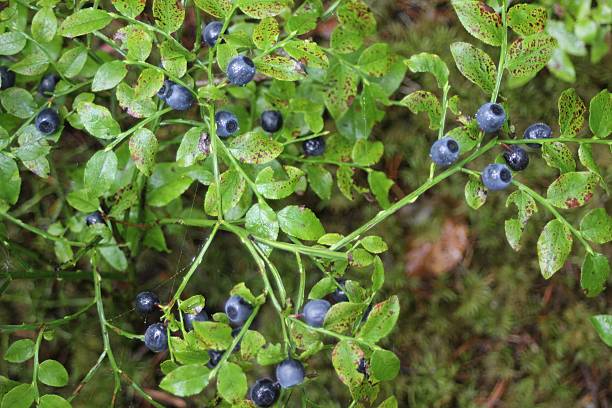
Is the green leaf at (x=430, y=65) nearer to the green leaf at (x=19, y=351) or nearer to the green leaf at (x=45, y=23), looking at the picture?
the green leaf at (x=45, y=23)

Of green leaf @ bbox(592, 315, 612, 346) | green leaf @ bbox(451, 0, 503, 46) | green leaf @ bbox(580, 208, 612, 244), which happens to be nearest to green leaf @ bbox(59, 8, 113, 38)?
green leaf @ bbox(451, 0, 503, 46)

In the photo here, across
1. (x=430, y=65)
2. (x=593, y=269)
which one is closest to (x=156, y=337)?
(x=430, y=65)

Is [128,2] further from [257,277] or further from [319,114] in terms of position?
[257,277]

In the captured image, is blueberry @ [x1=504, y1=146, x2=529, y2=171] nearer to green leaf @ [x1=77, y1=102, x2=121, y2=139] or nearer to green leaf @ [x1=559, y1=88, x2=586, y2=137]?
green leaf @ [x1=559, y1=88, x2=586, y2=137]

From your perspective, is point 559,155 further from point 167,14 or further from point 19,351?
point 19,351

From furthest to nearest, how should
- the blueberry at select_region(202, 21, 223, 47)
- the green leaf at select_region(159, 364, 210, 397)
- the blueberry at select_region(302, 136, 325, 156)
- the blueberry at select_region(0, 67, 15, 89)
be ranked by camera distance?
the blueberry at select_region(302, 136, 325, 156) → the blueberry at select_region(0, 67, 15, 89) → the blueberry at select_region(202, 21, 223, 47) → the green leaf at select_region(159, 364, 210, 397)

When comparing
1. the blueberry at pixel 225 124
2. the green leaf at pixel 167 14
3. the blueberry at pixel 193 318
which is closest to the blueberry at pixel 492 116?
the blueberry at pixel 225 124
